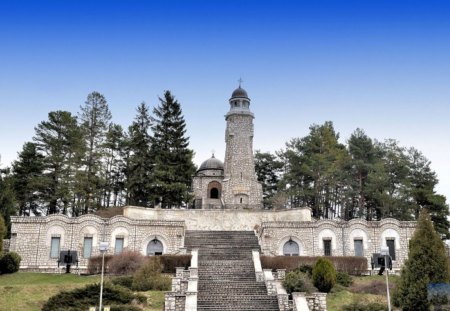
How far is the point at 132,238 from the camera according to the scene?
33219mm

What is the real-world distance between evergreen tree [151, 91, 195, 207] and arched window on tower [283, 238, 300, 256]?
50.0 ft

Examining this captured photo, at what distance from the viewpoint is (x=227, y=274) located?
975 inches

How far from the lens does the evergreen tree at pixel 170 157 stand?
Result: 46.6 meters

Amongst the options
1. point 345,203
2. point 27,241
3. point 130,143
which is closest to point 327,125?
point 345,203

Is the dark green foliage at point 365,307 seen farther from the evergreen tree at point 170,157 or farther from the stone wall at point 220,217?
the evergreen tree at point 170,157

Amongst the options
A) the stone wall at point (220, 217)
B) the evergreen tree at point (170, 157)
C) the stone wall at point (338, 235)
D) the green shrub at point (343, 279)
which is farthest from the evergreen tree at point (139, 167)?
the green shrub at point (343, 279)

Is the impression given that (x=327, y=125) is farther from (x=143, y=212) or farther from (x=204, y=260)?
(x=204, y=260)

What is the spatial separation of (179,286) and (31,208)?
30179 mm

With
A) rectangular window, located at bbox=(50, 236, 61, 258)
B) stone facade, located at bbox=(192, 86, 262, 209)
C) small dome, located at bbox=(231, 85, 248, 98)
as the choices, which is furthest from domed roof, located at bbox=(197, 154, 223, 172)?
rectangular window, located at bbox=(50, 236, 61, 258)

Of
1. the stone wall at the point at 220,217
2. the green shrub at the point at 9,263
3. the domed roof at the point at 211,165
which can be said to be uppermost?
the domed roof at the point at 211,165

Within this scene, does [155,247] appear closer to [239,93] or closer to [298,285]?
[298,285]

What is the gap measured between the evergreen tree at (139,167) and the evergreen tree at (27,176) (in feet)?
27.7

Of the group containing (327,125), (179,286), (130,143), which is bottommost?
(179,286)

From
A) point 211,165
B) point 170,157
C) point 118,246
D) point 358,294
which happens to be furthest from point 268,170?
point 358,294
